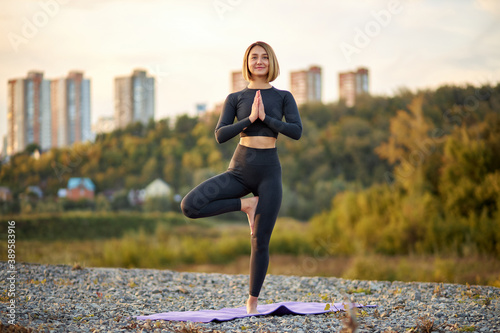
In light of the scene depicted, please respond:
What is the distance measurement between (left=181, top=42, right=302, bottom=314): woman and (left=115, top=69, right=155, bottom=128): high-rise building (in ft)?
81.5

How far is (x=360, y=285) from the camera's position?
7375 millimetres

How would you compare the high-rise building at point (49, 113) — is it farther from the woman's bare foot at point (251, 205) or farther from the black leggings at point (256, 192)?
the woman's bare foot at point (251, 205)

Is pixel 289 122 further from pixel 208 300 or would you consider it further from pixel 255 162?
pixel 208 300

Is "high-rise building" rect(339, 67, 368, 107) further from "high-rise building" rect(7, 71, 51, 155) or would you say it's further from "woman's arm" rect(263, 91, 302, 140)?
"woman's arm" rect(263, 91, 302, 140)

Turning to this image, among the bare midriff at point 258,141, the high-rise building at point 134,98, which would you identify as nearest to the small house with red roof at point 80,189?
the high-rise building at point 134,98

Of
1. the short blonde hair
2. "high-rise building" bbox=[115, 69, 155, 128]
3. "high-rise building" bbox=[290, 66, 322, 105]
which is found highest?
"high-rise building" bbox=[290, 66, 322, 105]

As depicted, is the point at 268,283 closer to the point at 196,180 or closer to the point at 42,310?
the point at 42,310

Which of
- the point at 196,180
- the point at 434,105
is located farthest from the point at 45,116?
the point at 434,105

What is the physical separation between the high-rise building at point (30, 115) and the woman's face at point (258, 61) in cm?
2008

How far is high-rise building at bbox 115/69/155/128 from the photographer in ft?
96.8

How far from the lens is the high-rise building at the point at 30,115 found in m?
24.0

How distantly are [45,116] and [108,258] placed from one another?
49.2 ft

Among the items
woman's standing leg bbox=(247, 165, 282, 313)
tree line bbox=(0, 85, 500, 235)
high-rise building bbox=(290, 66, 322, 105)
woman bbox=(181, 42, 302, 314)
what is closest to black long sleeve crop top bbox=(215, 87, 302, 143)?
woman bbox=(181, 42, 302, 314)

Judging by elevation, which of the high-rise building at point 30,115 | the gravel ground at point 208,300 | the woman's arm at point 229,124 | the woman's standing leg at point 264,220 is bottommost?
the gravel ground at point 208,300
